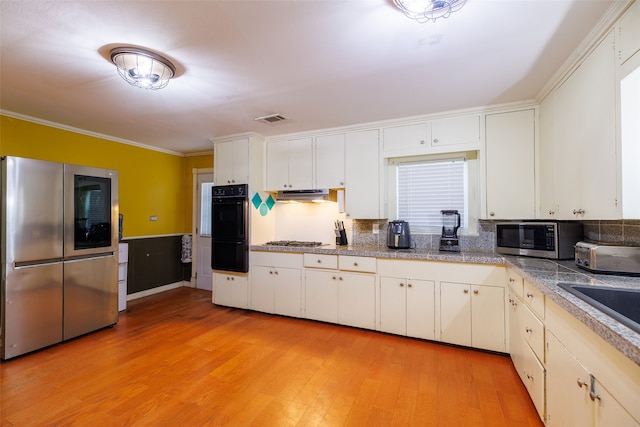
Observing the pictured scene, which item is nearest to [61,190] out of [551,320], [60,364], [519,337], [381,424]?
[60,364]

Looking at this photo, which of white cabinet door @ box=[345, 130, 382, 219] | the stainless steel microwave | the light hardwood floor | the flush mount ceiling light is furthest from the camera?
white cabinet door @ box=[345, 130, 382, 219]

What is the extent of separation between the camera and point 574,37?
5.87ft

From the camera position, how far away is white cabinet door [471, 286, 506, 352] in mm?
2582

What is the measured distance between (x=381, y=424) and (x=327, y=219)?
254 centimetres

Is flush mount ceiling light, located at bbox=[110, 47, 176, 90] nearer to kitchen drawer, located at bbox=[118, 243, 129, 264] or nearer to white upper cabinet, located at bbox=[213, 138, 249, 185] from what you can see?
white upper cabinet, located at bbox=[213, 138, 249, 185]

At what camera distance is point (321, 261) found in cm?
339

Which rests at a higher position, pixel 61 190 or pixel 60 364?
pixel 61 190

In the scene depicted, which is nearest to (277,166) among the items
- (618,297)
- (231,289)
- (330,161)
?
(330,161)

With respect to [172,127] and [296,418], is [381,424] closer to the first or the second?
[296,418]

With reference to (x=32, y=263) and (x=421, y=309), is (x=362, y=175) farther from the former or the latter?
(x=32, y=263)

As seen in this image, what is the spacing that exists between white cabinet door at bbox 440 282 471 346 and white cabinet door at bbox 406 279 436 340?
0.09 metres

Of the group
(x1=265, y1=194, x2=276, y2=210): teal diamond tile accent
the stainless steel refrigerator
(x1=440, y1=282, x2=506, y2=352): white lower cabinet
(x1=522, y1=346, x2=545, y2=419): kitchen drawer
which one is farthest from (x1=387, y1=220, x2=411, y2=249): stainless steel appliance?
the stainless steel refrigerator

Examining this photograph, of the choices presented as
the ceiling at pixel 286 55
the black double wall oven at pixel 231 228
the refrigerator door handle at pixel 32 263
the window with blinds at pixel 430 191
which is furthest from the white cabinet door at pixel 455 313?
the refrigerator door handle at pixel 32 263

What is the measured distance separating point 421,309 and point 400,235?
81cm
